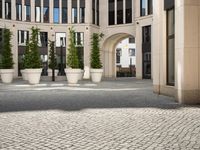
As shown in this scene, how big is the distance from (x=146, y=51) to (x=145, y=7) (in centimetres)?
519

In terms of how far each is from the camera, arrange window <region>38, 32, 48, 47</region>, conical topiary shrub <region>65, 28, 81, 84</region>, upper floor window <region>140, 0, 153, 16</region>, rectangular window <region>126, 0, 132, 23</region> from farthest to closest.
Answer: window <region>38, 32, 48, 47</region> < rectangular window <region>126, 0, 132, 23</region> < upper floor window <region>140, 0, 153, 16</region> < conical topiary shrub <region>65, 28, 81, 84</region>

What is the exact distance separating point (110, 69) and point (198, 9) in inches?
1465

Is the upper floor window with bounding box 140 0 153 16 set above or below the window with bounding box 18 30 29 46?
above

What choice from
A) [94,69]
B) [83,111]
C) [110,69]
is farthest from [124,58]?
[83,111]

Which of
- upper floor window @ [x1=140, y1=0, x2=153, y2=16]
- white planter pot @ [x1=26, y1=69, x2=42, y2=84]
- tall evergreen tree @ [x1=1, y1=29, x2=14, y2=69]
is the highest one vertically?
upper floor window @ [x1=140, y1=0, x2=153, y2=16]

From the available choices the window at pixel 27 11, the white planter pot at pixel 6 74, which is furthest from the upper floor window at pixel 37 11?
the white planter pot at pixel 6 74

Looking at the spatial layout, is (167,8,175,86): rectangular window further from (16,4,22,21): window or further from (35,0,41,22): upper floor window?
(35,0,41,22): upper floor window

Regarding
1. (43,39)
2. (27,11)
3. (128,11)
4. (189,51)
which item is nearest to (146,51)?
(128,11)

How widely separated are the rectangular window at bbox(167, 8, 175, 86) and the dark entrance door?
79.7ft

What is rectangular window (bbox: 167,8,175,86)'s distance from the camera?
1472cm

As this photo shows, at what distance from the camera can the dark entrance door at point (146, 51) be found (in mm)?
39750

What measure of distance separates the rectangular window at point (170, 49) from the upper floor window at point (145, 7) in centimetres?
2482

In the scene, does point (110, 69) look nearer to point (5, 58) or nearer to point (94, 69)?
point (94, 69)

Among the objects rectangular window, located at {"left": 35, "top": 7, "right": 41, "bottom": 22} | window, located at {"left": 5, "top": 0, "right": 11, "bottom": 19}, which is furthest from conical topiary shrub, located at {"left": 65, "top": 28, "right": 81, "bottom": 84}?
rectangular window, located at {"left": 35, "top": 7, "right": 41, "bottom": 22}
